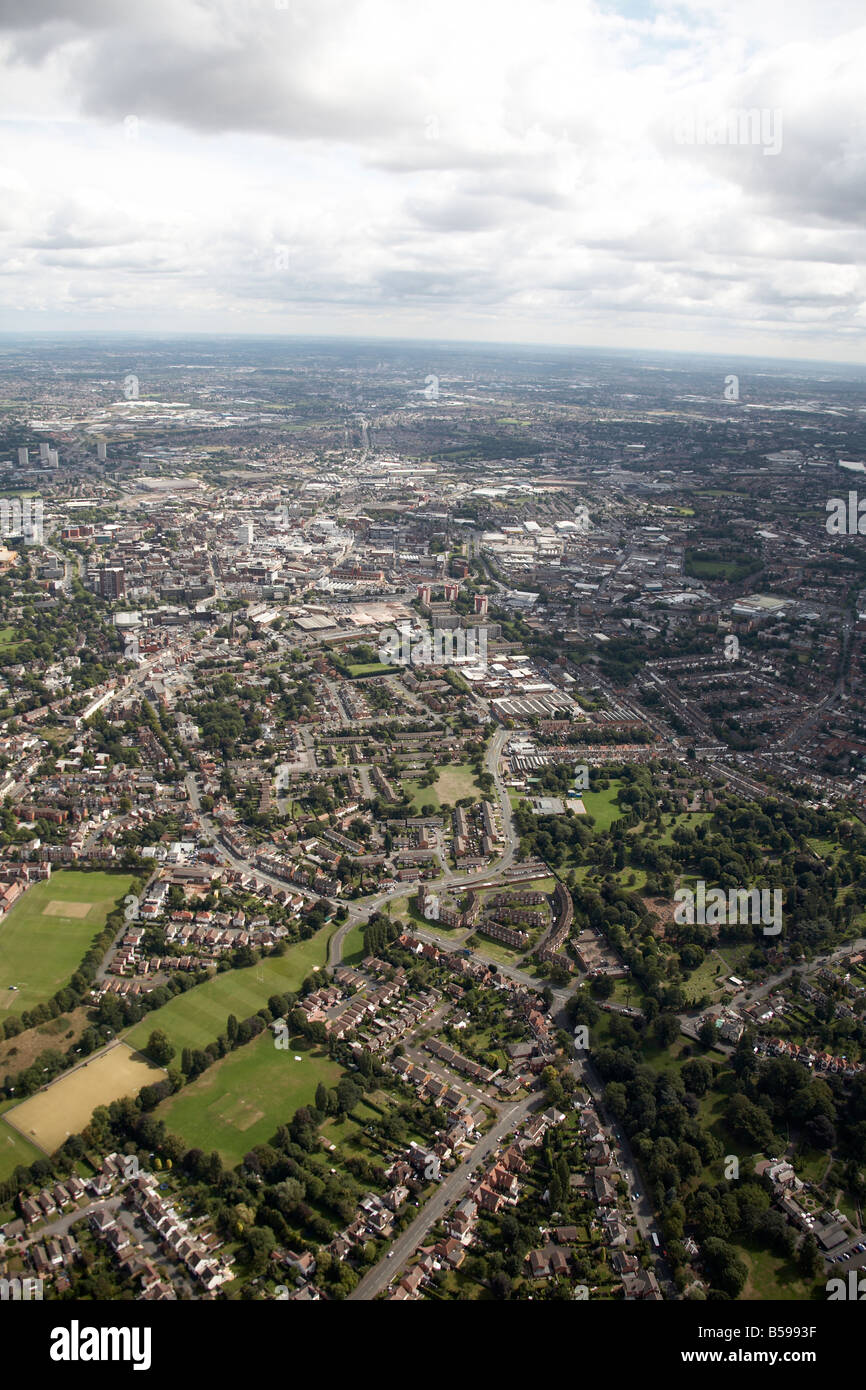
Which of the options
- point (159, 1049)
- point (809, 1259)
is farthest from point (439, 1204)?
point (159, 1049)

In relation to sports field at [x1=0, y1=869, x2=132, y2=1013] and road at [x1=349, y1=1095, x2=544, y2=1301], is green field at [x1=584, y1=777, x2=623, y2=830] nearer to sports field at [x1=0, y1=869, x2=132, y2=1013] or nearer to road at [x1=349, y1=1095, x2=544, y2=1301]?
road at [x1=349, y1=1095, x2=544, y2=1301]

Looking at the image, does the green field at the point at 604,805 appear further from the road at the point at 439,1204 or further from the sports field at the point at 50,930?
the sports field at the point at 50,930

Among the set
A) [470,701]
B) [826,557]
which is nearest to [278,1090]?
[470,701]

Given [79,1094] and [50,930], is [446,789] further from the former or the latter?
[79,1094]

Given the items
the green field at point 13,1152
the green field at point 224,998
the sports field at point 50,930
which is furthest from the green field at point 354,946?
the green field at point 13,1152

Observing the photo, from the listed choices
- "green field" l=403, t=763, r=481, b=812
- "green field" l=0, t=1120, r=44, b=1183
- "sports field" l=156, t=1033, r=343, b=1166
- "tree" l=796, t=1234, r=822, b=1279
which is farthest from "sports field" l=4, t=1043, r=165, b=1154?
"green field" l=403, t=763, r=481, b=812

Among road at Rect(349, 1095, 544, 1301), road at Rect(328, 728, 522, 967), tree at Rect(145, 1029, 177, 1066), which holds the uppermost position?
road at Rect(328, 728, 522, 967)
